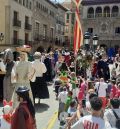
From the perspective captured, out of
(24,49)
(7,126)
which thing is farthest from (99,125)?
(24,49)

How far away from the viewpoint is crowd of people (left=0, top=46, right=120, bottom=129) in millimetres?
6598

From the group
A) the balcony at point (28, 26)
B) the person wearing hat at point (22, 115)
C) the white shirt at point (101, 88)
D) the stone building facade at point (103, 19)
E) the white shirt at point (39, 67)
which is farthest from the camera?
the stone building facade at point (103, 19)

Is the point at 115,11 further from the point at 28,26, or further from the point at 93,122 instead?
the point at 93,122

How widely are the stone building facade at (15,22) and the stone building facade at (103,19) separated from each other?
15.6m

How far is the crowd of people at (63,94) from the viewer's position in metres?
6.60

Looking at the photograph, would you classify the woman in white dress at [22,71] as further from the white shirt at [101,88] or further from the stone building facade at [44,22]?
the stone building facade at [44,22]

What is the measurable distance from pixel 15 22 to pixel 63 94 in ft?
122

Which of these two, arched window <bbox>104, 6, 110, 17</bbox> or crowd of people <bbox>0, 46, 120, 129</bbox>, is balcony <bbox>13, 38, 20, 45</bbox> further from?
crowd of people <bbox>0, 46, 120, 129</bbox>

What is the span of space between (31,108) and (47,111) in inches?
232

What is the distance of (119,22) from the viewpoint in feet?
217

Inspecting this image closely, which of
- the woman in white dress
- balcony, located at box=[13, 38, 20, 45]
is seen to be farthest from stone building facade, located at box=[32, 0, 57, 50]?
the woman in white dress

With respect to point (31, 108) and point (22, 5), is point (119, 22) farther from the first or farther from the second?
point (31, 108)

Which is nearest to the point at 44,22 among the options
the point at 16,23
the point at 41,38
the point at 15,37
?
the point at 41,38

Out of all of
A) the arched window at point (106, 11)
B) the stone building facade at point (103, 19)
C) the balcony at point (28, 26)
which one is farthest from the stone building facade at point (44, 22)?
the arched window at point (106, 11)
